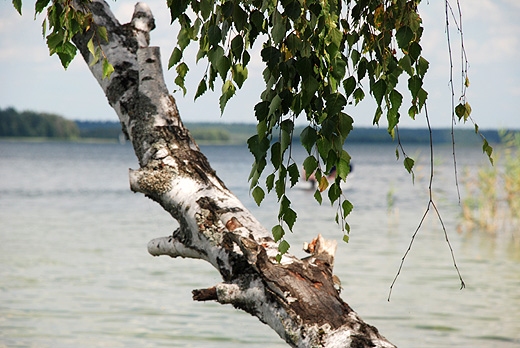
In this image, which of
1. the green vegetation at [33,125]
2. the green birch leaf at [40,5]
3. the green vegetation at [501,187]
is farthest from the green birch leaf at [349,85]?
the green vegetation at [33,125]

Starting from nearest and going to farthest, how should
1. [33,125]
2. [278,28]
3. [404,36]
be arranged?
1. [278,28]
2. [404,36]
3. [33,125]

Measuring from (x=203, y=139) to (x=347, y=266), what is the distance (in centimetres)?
10307

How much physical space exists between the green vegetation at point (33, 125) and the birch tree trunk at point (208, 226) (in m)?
104

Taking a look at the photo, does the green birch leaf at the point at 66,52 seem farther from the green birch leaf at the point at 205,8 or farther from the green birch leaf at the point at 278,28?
the green birch leaf at the point at 278,28

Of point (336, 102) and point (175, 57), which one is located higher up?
point (175, 57)

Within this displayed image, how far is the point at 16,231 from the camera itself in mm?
17641

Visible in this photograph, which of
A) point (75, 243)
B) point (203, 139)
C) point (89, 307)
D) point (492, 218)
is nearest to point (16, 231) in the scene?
point (75, 243)

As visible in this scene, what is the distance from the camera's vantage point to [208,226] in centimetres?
357

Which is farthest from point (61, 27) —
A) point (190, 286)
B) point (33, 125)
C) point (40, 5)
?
point (33, 125)

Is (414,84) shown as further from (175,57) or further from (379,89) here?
(175,57)

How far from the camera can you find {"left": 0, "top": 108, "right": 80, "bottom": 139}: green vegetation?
105312mm

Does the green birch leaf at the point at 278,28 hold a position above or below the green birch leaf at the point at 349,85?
above

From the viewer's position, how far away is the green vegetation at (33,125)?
105312 mm

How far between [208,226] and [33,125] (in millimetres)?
111802
